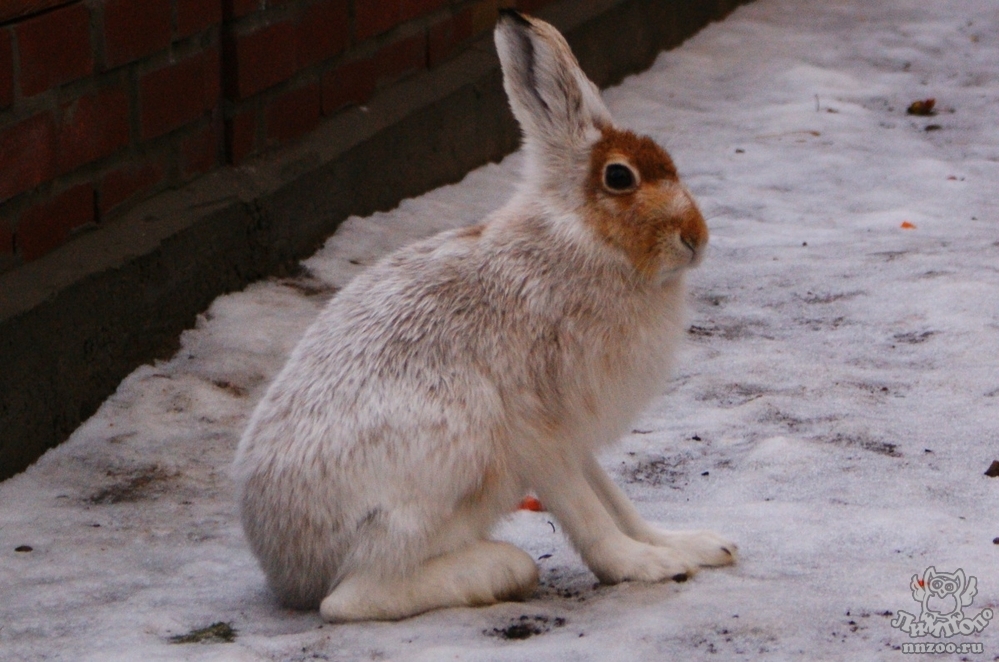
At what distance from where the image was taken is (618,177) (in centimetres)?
269

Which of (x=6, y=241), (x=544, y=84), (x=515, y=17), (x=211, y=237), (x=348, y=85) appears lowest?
(x=211, y=237)

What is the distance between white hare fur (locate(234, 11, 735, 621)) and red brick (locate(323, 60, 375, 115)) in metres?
2.20

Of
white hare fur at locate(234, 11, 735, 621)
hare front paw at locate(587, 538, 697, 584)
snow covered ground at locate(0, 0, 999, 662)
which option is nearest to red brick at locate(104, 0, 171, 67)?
snow covered ground at locate(0, 0, 999, 662)

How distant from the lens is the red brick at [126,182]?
3.87 metres

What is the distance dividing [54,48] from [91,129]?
0.27 metres

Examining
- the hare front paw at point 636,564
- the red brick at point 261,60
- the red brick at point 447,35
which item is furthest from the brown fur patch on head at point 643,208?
the red brick at point 447,35

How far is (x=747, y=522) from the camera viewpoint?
3.07m

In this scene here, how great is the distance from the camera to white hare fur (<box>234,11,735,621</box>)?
2.57 meters

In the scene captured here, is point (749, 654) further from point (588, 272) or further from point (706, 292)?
point (706, 292)

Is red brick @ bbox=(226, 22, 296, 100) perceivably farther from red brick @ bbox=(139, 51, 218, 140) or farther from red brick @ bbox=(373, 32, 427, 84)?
red brick @ bbox=(373, 32, 427, 84)

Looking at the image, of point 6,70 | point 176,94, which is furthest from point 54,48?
point 176,94

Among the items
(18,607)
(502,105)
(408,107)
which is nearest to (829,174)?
(502,105)

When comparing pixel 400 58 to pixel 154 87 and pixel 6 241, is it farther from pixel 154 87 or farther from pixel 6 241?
pixel 6 241

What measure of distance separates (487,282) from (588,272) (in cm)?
20
